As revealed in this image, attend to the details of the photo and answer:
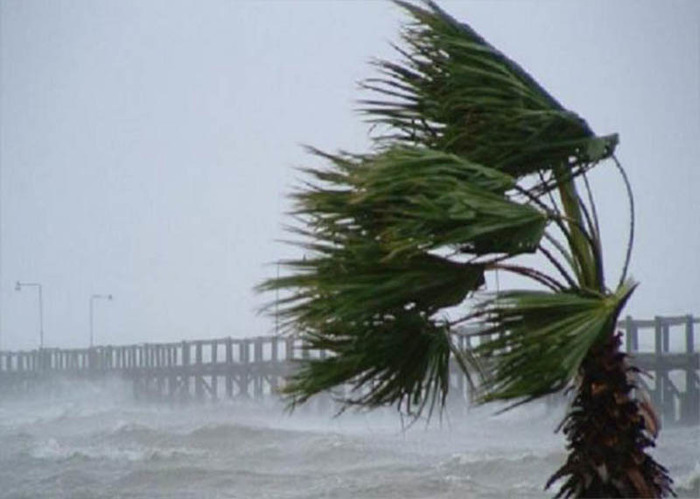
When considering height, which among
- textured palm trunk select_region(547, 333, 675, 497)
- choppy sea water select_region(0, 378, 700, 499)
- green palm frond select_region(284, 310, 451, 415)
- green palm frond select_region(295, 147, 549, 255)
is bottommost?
choppy sea water select_region(0, 378, 700, 499)

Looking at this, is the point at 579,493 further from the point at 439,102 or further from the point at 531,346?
the point at 439,102

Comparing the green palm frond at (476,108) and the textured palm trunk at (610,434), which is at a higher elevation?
the green palm frond at (476,108)

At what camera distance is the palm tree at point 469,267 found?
3.50m

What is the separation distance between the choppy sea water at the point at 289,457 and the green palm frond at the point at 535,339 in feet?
29.3

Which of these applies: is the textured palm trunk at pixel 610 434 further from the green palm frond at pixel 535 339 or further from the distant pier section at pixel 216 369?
the distant pier section at pixel 216 369

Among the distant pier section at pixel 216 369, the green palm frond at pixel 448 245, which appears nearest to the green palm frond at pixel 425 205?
the green palm frond at pixel 448 245

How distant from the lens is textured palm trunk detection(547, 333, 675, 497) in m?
3.76

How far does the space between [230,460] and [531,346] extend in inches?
667

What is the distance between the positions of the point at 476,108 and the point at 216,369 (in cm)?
2125

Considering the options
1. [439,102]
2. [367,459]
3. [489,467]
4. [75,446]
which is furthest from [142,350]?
[439,102]

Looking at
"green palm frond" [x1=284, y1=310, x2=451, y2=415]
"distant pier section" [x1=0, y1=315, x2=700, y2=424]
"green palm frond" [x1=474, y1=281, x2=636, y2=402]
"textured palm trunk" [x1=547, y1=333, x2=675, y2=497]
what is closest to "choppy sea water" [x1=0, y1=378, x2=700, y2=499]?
"distant pier section" [x1=0, y1=315, x2=700, y2=424]

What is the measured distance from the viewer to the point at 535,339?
3.40 m

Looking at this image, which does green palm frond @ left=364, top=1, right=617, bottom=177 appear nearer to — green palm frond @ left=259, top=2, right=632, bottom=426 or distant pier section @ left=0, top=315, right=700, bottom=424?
green palm frond @ left=259, top=2, right=632, bottom=426

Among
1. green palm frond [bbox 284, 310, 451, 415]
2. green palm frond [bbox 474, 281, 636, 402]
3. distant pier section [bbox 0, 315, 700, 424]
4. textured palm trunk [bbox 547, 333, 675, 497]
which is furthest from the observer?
distant pier section [bbox 0, 315, 700, 424]
